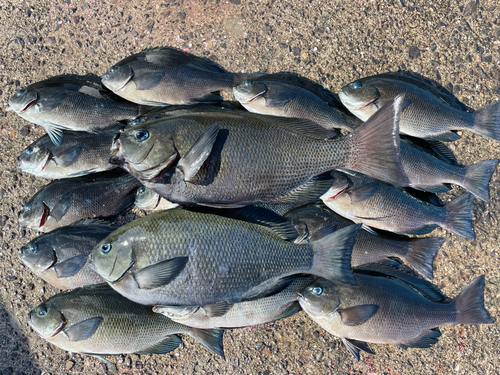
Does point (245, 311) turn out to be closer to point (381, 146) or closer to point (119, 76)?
point (381, 146)

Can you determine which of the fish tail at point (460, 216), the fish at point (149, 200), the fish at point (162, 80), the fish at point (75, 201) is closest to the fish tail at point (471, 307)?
the fish tail at point (460, 216)

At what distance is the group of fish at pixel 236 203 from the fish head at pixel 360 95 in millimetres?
16

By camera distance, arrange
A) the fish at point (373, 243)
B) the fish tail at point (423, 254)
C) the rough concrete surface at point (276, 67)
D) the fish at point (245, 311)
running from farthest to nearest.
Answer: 1. the rough concrete surface at point (276, 67)
2. the fish tail at point (423, 254)
3. the fish at point (373, 243)
4. the fish at point (245, 311)

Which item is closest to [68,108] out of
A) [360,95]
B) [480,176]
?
[360,95]

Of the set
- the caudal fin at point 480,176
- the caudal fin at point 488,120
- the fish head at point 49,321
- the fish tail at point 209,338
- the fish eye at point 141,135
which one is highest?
the caudal fin at point 488,120

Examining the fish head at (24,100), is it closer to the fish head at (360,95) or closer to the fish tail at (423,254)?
the fish head at (360,95)

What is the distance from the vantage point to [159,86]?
108 inches

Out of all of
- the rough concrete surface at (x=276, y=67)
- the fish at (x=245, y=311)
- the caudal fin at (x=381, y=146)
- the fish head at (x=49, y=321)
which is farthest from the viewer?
the rough concrete surface at (x=276, y=67)

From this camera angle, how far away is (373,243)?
9.09 ft

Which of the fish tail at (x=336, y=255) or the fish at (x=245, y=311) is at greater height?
the fish tail at (x=336, y=255)

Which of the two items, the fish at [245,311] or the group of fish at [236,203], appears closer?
the group of fish at [236,203]

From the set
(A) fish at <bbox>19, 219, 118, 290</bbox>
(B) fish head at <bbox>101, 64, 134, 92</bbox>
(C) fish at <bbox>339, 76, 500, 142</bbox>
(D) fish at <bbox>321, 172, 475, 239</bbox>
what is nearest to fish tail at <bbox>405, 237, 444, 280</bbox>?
(D) fish at <bbox>321, 172, 475, 239</bbox>

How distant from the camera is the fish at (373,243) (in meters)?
2.71

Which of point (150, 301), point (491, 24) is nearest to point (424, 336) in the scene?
point (150, 301)
